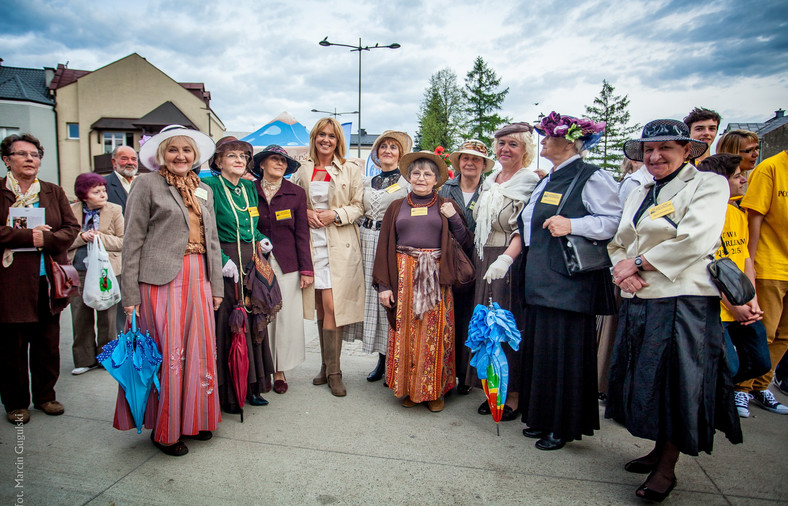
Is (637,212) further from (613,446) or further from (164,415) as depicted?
(164,415)

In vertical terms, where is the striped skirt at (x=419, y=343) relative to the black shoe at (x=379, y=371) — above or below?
above

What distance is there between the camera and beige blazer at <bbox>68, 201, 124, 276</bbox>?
14.8 ft

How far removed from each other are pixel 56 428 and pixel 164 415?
111cm

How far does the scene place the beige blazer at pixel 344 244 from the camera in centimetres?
423

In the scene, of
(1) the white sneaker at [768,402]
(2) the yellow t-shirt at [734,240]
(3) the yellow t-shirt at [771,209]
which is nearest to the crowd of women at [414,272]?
(2) the yellow t-shirt at [734,240]

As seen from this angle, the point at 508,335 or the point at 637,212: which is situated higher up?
the point at 637,212

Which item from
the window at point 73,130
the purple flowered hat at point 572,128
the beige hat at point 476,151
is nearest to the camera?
the purple flowered hat at point 572,128

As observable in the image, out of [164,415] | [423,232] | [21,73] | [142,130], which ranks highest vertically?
[21,73]

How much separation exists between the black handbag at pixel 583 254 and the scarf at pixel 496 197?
73 cm

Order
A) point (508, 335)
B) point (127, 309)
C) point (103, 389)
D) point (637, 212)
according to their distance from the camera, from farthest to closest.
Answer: point (103, 389) < point (508, 335) < point (127, 309) < point (637, 212)

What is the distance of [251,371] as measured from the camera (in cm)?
373

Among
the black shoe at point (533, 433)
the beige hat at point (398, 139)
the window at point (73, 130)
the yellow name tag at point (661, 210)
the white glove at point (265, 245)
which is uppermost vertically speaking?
the window at point (73, 130)

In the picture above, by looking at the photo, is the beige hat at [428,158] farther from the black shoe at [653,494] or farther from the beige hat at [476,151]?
the black shoe at [653,494]

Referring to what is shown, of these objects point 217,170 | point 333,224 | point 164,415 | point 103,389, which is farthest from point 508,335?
point 103,389
